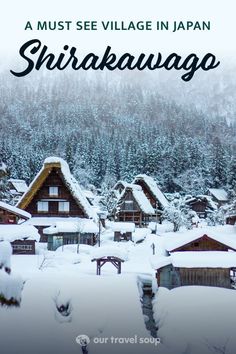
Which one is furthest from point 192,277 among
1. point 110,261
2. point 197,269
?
point 110,261

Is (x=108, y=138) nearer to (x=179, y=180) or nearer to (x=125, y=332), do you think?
(x=179, y=180)

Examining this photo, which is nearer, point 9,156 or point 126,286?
point 126,286

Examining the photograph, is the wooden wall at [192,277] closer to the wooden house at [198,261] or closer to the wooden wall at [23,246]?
the wooden house at [198,261]

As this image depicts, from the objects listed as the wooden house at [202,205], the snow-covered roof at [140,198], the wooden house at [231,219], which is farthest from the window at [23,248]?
the wooden house at [231,219]

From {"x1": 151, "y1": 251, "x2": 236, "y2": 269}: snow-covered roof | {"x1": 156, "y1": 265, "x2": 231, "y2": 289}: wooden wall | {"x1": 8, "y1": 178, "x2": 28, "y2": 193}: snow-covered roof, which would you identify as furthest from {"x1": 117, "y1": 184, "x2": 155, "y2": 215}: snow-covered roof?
{"x1": 8, "y1": 178, "x2": 28, "y2": 193}: snow-covered roof

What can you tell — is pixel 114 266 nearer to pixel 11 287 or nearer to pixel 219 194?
pixel 11 287

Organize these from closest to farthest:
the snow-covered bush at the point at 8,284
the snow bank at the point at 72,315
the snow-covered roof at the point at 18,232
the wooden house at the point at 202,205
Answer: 1. the snow bank at the point at 72,315
2. the snow-covered bush at the point at 8,284
3. the snow-covered roof at the point at 18,232
4. the wooden house at the point at 202,205

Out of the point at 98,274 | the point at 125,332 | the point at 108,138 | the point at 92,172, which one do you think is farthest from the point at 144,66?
A: the point at 125,332
